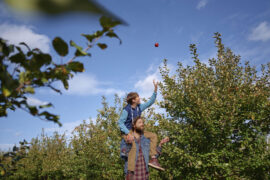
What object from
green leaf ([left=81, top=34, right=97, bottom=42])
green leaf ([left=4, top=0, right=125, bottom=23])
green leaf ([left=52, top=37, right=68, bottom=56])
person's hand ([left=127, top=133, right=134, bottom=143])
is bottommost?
green leaf ([left=4, top=0, right=125, bottom=23])

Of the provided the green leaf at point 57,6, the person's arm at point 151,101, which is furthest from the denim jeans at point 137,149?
the green leaf at point 57,6

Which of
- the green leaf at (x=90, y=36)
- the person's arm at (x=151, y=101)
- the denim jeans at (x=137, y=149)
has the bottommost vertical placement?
the denim jeans at (x=137, y=149)

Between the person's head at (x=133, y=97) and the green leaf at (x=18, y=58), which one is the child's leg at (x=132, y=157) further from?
Answer: the green leaf at (x=18, y=58)

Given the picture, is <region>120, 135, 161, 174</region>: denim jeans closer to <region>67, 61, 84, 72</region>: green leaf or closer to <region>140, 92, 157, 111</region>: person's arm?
<region>140, 92, 157, 111</region>: person's arm

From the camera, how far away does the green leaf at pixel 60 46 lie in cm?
118

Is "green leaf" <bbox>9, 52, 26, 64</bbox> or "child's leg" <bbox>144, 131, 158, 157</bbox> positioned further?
"child's leg" <bbox>144, 131, 158, 157</bbox>

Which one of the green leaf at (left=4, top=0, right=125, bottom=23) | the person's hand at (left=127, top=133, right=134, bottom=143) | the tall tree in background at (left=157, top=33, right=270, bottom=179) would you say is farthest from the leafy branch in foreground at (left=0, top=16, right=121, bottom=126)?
the tall tree in background at (left=157, top=33, right=270, bottom=179)

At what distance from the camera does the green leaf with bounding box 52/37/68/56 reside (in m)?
1.18

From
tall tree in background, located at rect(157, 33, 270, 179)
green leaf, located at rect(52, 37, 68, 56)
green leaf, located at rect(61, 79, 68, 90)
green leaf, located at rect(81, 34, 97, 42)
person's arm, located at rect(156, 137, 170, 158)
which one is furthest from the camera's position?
tall tree in background, located at rect(157, 33, 270, 179)

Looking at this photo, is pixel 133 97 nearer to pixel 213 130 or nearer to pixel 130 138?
pixel 130 138

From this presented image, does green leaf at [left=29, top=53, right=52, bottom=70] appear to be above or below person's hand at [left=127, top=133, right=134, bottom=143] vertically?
below

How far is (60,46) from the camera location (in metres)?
1.21

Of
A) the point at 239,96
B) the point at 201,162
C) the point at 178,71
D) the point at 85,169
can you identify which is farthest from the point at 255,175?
the point at 85,169

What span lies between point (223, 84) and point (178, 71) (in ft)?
5.80
